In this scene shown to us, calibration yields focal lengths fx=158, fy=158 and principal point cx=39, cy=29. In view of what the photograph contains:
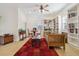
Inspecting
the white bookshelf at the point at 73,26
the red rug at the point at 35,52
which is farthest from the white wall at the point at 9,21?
the white bookshelf at the point at 73,26

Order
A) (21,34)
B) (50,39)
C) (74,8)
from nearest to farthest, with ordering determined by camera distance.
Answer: (50,39) → (74,8) → (21,34)

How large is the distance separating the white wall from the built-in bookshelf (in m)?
3.50

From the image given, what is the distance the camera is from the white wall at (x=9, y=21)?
981cm

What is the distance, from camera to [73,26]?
9.03m

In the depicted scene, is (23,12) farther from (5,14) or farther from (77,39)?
(77,39)

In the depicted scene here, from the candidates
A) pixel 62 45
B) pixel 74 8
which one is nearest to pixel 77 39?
pixel 62 45

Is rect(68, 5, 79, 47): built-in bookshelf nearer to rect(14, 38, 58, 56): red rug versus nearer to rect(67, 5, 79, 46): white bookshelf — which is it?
rect(67, 5, 79, 46): white bookshelf

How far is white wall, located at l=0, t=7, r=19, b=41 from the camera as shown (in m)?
9.81

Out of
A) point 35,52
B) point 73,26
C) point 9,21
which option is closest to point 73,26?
point 73,26

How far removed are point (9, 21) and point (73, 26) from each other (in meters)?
4.00

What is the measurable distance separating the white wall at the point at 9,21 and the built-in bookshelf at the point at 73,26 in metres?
3.50

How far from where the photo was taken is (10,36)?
10141 mm

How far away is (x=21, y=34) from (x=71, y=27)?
3857 mm

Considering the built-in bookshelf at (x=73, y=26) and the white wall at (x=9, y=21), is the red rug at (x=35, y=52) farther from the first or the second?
the white wall at (x=9, y=21)
